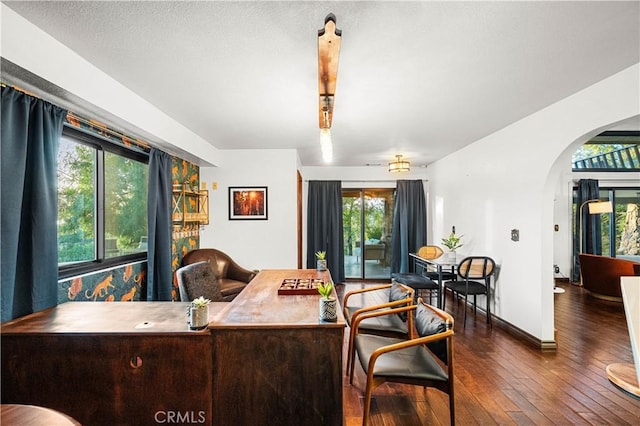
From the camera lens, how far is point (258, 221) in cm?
468

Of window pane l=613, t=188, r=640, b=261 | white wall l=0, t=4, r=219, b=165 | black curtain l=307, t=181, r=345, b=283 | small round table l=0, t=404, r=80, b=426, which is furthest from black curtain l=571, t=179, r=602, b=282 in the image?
small round table l=0, t=404, r=80, b=426

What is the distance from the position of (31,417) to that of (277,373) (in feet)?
3.35

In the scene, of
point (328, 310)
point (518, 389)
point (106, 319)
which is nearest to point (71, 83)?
point (106, 319)

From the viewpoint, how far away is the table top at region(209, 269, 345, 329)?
5.60ft

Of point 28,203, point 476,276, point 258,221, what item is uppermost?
point 28,203

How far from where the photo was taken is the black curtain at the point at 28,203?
1741mm

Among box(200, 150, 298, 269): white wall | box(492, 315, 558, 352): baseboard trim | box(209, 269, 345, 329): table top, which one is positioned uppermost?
box(200, 150, 298, 269): white wall

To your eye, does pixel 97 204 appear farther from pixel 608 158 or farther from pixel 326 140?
pixel 608 158

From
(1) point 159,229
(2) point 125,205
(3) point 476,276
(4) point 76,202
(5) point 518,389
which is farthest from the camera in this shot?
(3) point 476,276

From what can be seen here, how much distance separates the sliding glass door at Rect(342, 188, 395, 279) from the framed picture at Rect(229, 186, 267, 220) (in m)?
2.31

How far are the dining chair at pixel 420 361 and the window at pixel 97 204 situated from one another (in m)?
2.48

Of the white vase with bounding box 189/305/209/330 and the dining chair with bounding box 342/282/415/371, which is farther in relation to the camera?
the dining chair with bounding box 342/282/415/371

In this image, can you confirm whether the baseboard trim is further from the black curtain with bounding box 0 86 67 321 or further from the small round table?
the black curtain with bounding box 0 86 67 321

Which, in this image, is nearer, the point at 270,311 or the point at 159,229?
the point at 270,311
